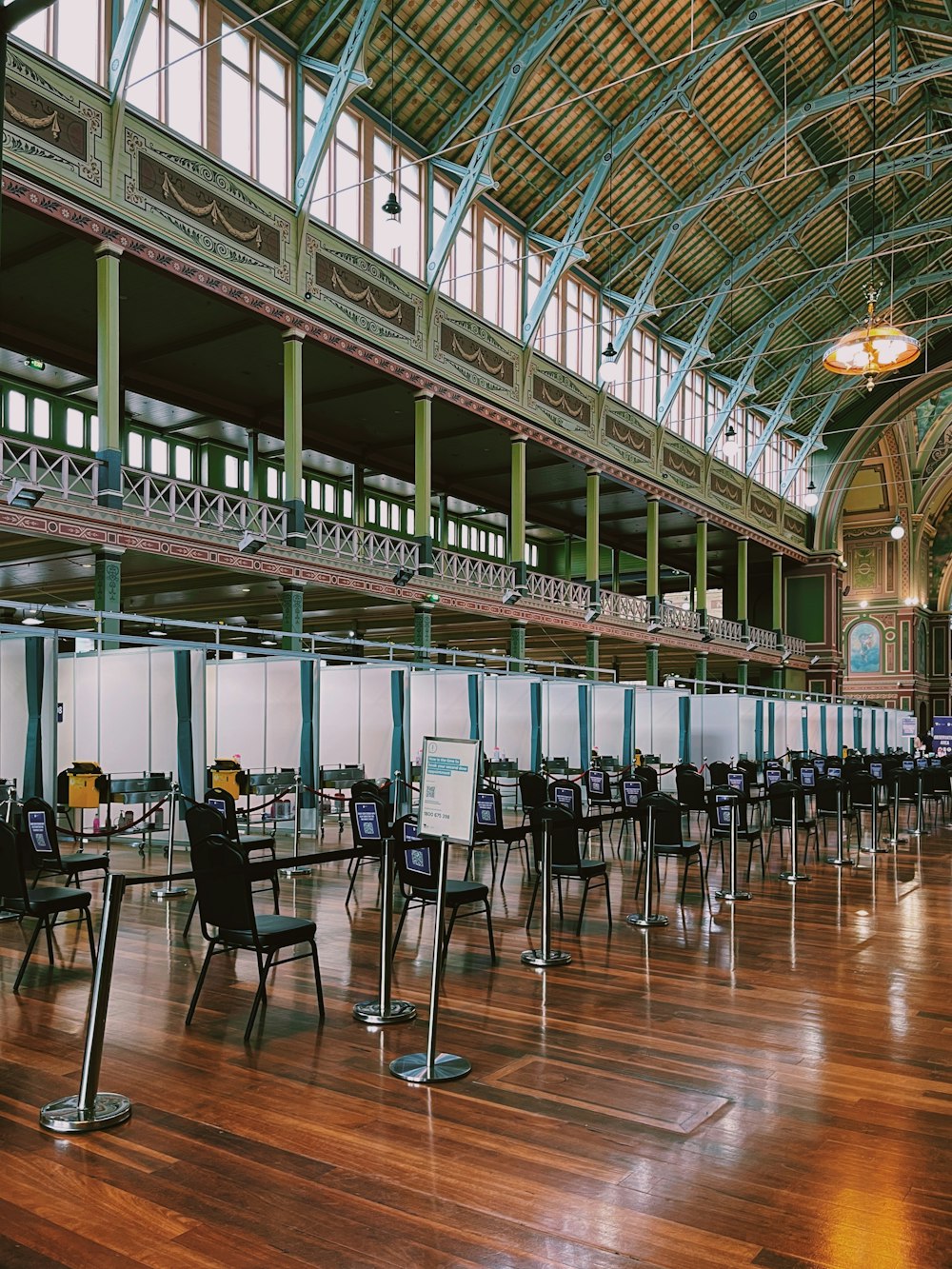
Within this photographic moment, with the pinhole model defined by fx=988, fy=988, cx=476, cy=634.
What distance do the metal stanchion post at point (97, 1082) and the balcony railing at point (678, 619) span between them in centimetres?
2422

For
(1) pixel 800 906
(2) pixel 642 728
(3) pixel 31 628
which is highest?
(3) pixel 31 628

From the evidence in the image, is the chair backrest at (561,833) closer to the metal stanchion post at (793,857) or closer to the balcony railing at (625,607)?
the metal stanchion post at (793,857)

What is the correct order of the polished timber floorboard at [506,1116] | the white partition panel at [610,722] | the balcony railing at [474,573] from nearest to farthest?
the polished timber floorboard at [506,1116], the white partition panel at [610,722], the balcony railing at [474,573]

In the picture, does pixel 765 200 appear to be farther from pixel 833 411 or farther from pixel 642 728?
pixel 642 728

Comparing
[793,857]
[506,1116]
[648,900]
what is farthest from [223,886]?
[793,857]

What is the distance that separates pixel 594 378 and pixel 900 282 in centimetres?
1191

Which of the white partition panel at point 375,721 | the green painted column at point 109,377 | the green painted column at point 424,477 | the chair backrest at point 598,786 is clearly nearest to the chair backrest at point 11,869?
the white partition panel at point 375,721

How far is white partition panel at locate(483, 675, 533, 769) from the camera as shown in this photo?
14.6 metres

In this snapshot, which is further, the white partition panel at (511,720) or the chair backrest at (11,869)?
the white partition panel at (511,720)

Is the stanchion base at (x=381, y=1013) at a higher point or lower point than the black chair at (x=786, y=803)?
lower

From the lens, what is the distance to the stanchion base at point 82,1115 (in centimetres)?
380

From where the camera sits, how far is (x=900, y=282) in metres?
30.4

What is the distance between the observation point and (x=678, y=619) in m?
29.0

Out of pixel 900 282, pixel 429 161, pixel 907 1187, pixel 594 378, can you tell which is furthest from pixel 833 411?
pixel 907 1187
